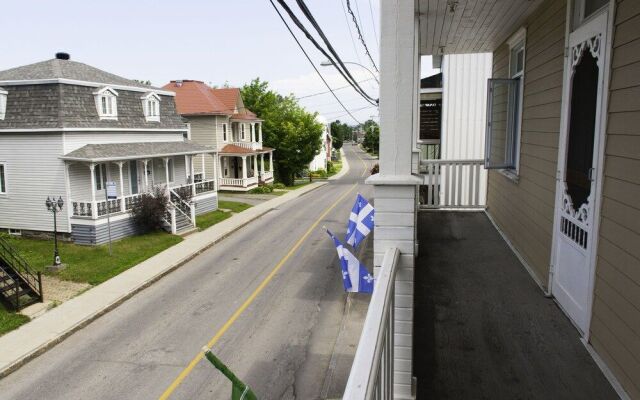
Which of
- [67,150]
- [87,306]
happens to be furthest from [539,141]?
[67,150]

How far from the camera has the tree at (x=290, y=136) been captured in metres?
44.1

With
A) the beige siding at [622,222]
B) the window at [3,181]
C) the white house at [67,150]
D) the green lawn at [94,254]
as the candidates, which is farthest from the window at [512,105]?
the window at [3,181]

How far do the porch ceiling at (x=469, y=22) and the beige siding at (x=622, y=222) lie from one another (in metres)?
2.91

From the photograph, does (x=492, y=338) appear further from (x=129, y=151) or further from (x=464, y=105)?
(x=129, y=151)

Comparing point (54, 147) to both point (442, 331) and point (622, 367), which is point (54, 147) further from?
point (622, 367)

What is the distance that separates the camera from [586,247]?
4461mm

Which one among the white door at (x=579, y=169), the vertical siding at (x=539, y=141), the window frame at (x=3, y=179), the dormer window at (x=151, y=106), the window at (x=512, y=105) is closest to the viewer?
the white door at (x=579, y=169)

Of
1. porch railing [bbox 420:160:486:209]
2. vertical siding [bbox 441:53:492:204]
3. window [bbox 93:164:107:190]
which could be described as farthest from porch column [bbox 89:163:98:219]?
porch railing [bbox 420:160:486:209]

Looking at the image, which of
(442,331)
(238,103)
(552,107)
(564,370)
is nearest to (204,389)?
(442,331)

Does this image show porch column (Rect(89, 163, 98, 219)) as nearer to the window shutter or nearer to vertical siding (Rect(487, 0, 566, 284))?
the window shutter

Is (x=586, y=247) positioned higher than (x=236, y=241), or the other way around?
(x=586, y=247)

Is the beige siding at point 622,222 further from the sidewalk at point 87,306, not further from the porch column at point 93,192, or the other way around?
the porch column at point 93,192

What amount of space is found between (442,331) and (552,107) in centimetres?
300

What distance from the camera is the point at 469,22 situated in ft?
25.1
